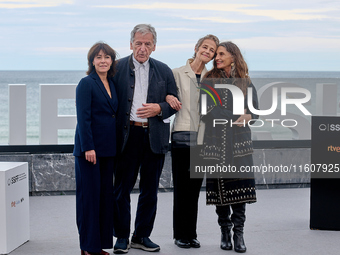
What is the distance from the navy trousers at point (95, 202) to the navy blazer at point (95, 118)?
92mm

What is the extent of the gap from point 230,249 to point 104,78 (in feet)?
4.95

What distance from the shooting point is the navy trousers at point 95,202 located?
3334 millimetres

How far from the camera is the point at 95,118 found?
10.9 feet

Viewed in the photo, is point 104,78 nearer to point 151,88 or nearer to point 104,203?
point 151,88

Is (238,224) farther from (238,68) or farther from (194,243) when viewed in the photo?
(238,68)

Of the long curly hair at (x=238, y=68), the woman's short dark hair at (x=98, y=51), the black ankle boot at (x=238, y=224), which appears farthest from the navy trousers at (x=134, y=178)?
the long curly hair at (x=238, y=68)

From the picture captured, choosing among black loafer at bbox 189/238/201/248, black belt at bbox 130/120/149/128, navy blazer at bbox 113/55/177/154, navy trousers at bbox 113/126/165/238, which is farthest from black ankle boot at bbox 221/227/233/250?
black belt at bbox 130/120/149/128

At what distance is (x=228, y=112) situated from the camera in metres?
3.54

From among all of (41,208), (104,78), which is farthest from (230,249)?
(41,208)

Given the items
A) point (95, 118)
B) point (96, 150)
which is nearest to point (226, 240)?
point (96, 150)

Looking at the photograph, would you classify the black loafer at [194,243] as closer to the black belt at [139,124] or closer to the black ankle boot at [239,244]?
the black ankle boot at [239,244]

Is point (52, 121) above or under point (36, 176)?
above

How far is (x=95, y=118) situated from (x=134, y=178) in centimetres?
54

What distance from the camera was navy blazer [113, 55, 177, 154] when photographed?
11.3ft
